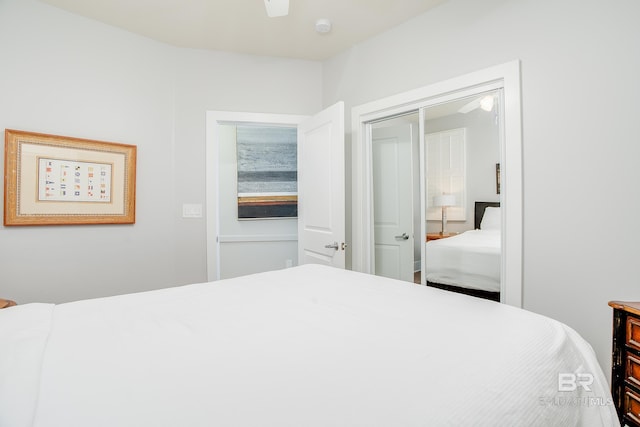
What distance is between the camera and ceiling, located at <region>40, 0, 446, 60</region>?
2156 millimetres

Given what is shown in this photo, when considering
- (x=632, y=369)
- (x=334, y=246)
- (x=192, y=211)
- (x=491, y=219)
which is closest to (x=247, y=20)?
(x=192, y=211)

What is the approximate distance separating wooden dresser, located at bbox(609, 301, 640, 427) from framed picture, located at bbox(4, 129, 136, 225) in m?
3.10

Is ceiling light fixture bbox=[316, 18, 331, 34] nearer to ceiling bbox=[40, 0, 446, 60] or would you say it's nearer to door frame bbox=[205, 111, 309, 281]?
ceiling bbox=[40, 0, 446, 60]

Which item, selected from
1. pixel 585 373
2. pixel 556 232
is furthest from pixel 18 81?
pixel 556 232

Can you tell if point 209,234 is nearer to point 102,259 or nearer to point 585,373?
point 102,259

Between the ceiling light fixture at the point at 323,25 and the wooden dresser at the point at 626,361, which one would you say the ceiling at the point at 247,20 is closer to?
the ceiling light fixture at the point at 323,25

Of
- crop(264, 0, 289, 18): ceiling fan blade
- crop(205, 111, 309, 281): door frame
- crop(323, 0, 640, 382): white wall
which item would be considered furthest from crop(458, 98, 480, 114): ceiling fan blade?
crop(205, 111, 309, 281): door frame

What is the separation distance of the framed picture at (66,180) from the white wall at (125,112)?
8cm

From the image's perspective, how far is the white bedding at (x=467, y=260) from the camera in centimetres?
203

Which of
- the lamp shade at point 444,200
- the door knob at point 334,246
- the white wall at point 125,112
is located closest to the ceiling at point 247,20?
the white wall at point 125,112

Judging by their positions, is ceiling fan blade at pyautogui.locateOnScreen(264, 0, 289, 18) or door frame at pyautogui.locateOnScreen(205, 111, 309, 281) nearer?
ceiling fan blade at pyautogui.locateOnScreen(264, 0, 289, 18)

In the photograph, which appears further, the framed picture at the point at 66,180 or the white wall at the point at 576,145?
the framed picture at the point at 66,180

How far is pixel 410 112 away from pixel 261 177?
2.08 meters

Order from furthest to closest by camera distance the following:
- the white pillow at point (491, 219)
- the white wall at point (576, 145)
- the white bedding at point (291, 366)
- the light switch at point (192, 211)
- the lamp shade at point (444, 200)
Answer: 1. the light switch at point (192, 211)
2. the lamp shade at point (444, 200)
3. the white pillow at point (491, 219)
4. the white wall at point (576, 145)
5. the white bedding at point (291, 366)
